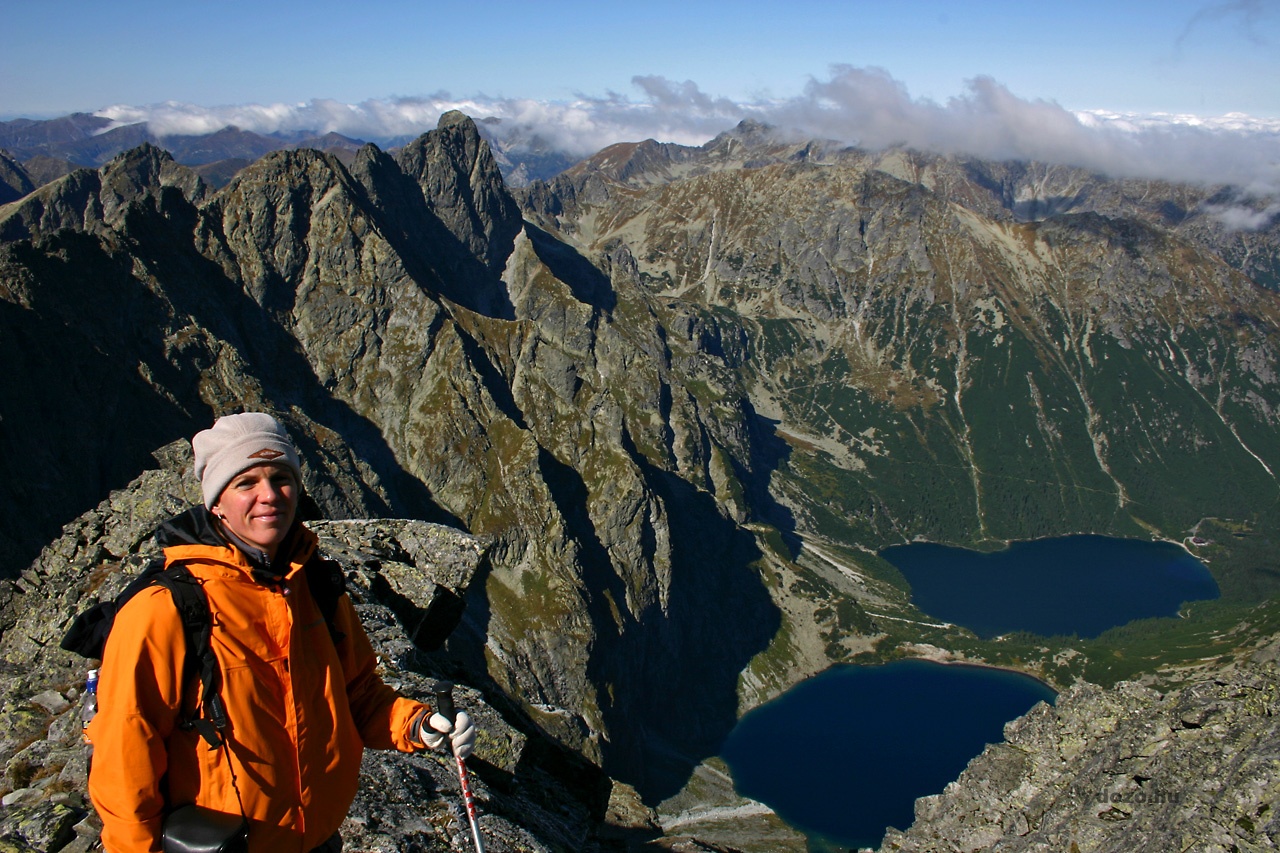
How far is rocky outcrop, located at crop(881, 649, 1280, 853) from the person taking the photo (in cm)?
2620

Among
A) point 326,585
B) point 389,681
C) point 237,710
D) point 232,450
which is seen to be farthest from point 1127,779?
point 232,450

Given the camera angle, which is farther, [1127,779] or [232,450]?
[1127,779]

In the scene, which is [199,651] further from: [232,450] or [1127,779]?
[1127,779]

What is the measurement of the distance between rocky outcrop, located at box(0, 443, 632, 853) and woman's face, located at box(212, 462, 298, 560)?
7466 millimetres

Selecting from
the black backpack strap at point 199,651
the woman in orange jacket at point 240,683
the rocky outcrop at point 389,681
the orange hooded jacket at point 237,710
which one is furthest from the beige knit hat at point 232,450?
the rocky outcrop at point 389,681

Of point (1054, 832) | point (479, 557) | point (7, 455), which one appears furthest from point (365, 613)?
point (7, 455)

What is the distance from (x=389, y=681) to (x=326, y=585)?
9.83 meters

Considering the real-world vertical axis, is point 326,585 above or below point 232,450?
below

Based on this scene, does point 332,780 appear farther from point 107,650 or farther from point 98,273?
point 98,273

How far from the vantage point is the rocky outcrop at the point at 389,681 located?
13648 mm

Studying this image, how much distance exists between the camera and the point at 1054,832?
115 ft

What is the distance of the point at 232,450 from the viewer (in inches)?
310

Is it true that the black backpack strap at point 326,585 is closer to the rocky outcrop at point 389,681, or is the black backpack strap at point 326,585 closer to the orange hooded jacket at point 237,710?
the orange hooded jacket at point 237,710

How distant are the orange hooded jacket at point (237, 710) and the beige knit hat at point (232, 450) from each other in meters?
0.45
